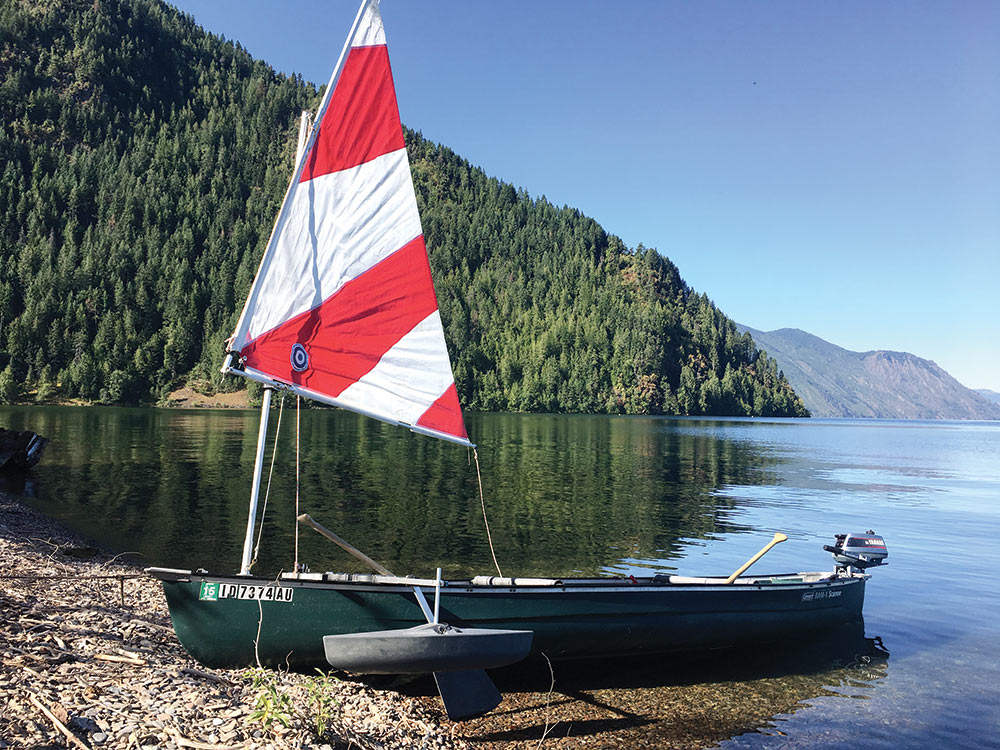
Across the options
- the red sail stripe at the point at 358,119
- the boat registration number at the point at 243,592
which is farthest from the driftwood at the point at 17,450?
the red sail stripe at the point at 358,119

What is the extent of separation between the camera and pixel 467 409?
Result: 614 feet

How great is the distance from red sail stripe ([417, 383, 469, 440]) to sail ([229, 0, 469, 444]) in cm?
2

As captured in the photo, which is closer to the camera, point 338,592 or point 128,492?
point 338,592

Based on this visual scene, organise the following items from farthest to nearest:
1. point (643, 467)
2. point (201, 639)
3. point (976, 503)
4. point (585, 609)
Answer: point (643, 467) < point (976, 503) < point (585, 609) < point (201, 639)

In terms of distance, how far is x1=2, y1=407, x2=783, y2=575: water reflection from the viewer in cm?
2241

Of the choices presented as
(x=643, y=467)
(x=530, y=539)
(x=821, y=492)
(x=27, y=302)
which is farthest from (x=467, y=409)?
(x=530, y=539)

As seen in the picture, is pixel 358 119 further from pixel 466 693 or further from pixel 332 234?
pixel 466 693

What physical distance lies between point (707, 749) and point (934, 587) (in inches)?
629

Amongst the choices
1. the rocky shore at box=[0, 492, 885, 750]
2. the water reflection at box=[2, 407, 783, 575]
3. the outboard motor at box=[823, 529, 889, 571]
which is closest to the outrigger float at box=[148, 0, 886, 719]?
the rocky shore at box=[0, 492, 885, 750]

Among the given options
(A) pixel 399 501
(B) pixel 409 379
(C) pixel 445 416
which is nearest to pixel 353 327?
(B) pixel 409 379

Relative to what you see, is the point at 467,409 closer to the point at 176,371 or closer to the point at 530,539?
the point at 176,371

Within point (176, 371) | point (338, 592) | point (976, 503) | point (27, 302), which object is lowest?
point (976, 503)

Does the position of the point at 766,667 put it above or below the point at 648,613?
below

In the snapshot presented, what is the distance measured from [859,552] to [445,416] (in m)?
12.3
